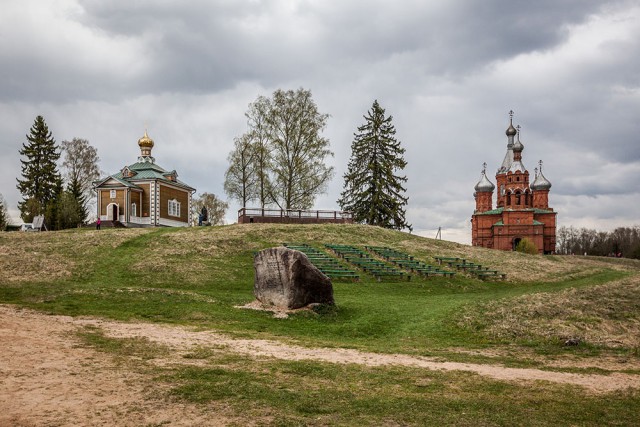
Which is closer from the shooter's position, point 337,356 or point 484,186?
point 337,356

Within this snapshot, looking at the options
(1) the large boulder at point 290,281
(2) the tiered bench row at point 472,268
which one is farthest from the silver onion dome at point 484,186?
Answer: (1) the large boulder at point 290,281

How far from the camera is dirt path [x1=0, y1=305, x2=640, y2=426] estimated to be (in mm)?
6770

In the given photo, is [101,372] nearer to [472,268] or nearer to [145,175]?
[472,268]

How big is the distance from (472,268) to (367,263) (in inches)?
296

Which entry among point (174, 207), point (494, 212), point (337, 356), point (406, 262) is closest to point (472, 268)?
point (406, 262)

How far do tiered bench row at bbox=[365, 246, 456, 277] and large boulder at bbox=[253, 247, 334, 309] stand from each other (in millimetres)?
13740

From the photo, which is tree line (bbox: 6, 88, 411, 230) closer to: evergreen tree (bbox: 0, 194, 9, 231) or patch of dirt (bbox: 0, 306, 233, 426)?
evergreen tree (bbox: 0, 194, 9, 231)

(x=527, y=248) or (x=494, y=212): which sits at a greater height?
(x=494, y=212)

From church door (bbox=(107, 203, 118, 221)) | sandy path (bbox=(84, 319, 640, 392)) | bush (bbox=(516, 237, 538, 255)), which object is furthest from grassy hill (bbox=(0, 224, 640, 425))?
bush (bbox=(516, 237, 538, 255))

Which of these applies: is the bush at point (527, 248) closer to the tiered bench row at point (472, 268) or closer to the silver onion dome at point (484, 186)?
the silver onion dome at point (484, 186)

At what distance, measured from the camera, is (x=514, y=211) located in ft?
217

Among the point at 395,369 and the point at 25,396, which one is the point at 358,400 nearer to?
the point at 395,369

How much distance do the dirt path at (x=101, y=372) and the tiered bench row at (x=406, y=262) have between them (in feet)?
63.5

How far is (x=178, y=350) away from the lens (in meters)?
11.0
